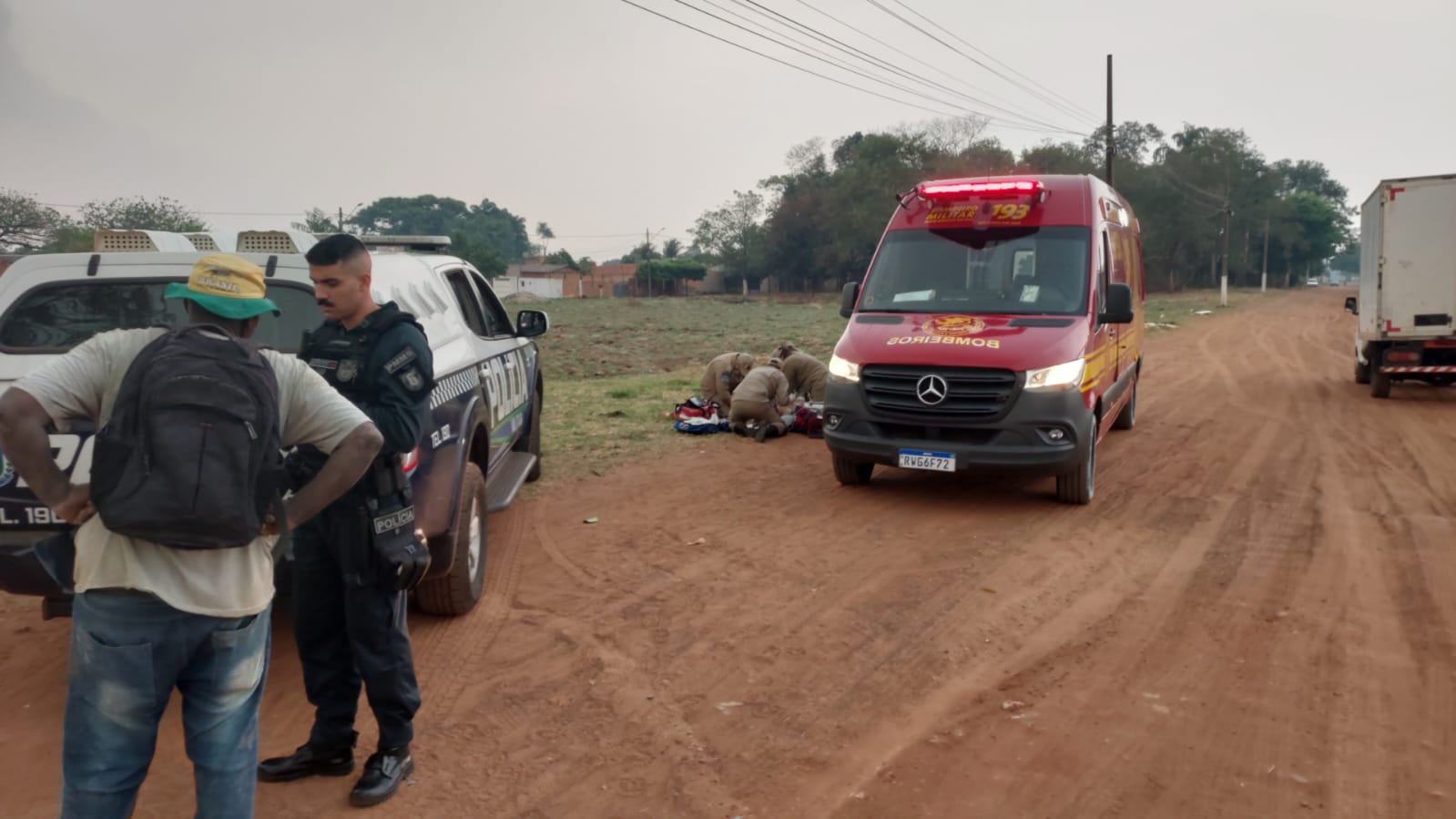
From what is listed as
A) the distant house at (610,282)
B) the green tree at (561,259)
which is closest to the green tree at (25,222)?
the distant house at (610,282)

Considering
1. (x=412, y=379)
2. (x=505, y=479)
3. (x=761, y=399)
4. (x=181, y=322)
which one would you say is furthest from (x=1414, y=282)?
(x=181, y=322)

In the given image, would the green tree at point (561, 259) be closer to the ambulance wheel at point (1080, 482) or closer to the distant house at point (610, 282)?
the distant house at point (610, 282)

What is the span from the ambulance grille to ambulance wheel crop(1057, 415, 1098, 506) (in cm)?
76

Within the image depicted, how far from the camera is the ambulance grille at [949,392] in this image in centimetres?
719

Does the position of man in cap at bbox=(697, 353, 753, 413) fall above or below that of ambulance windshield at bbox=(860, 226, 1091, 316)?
below

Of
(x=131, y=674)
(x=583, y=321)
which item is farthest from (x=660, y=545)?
(x=583, y=321)

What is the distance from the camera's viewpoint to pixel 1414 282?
12.8 metres

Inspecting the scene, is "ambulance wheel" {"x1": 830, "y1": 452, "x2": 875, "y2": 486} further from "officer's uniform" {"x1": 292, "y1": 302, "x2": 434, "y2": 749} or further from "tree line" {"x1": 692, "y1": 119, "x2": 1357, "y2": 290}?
"tree line" {"x1": 692, "y1": 119, "x2": 1357, "y2": 290}

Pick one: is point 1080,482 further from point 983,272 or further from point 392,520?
point 392,520

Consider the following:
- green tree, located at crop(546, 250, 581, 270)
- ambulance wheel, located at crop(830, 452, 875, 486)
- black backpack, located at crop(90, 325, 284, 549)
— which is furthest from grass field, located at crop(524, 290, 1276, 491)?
green tree, located at crop(546, 250, 581, 270)

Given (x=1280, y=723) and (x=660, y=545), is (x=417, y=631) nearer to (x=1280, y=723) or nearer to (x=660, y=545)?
(x=660, y=545)

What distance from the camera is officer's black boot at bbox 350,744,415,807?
3.40m

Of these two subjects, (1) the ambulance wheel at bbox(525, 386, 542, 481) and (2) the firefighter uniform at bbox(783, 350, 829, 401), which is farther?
(2) the firefighter uniform at bbox(783, 350, 829, 401)

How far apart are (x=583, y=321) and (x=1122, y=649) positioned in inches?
1183
